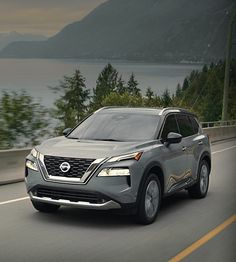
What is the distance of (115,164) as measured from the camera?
26.8 feet

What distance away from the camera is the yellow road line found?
6684 millimetres

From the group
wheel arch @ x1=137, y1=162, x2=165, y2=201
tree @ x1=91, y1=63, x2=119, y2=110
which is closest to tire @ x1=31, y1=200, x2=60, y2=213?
wheel arch @ x1=137, y1=162, x2=165, y2=201

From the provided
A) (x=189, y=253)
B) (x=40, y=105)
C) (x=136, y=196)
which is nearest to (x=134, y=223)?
(x=136, y=196)

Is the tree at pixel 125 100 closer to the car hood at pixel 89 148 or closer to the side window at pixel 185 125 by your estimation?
the side window at pixel 185 125

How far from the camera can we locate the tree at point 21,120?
18.8 metres

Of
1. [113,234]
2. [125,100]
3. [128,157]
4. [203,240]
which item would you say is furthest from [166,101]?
[203,240]

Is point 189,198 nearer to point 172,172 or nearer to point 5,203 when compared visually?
point 172,172

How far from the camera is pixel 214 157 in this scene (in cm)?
2062

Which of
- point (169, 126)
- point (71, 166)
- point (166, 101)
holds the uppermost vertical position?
point (169, 126)

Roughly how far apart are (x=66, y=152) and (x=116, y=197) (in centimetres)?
95

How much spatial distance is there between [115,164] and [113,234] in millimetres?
920

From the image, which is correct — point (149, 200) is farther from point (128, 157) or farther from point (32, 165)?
point (32, 165)

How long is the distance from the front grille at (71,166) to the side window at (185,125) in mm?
2893

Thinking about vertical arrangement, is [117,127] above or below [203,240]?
above
